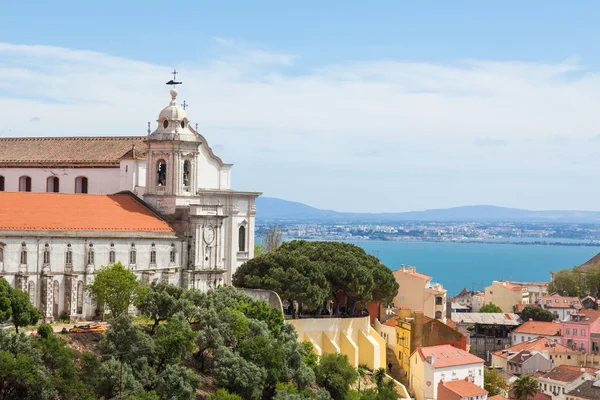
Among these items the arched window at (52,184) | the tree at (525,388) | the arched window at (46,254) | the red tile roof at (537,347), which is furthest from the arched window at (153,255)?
the red tile roof at (537,347)

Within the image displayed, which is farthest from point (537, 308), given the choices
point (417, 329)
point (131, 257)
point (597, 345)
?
point (131, 257)

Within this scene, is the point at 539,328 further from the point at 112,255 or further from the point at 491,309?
the point at 112,255

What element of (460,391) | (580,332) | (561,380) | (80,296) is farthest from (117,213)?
(580,332)

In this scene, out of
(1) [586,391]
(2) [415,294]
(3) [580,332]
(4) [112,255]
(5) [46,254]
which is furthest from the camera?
(3) [580,332]

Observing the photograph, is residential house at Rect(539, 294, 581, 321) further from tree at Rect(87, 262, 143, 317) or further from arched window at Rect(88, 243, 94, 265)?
tree at Rect(87, 262, 143, 317)

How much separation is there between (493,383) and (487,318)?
31.3 m

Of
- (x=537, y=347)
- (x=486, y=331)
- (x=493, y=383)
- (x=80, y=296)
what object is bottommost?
(x=493, y=383)

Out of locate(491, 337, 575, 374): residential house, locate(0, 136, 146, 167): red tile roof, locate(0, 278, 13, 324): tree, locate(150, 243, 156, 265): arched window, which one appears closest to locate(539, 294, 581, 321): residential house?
locate(491, 337, 575, 374): residential house

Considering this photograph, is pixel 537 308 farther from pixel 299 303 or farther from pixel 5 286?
pixel 5 286

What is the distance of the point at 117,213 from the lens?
218ft

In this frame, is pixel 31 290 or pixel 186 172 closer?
pixel 31 290

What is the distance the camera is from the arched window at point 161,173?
7006cm

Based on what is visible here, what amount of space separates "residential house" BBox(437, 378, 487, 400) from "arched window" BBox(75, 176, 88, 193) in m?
24.2

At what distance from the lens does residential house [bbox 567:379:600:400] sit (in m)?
81.4
